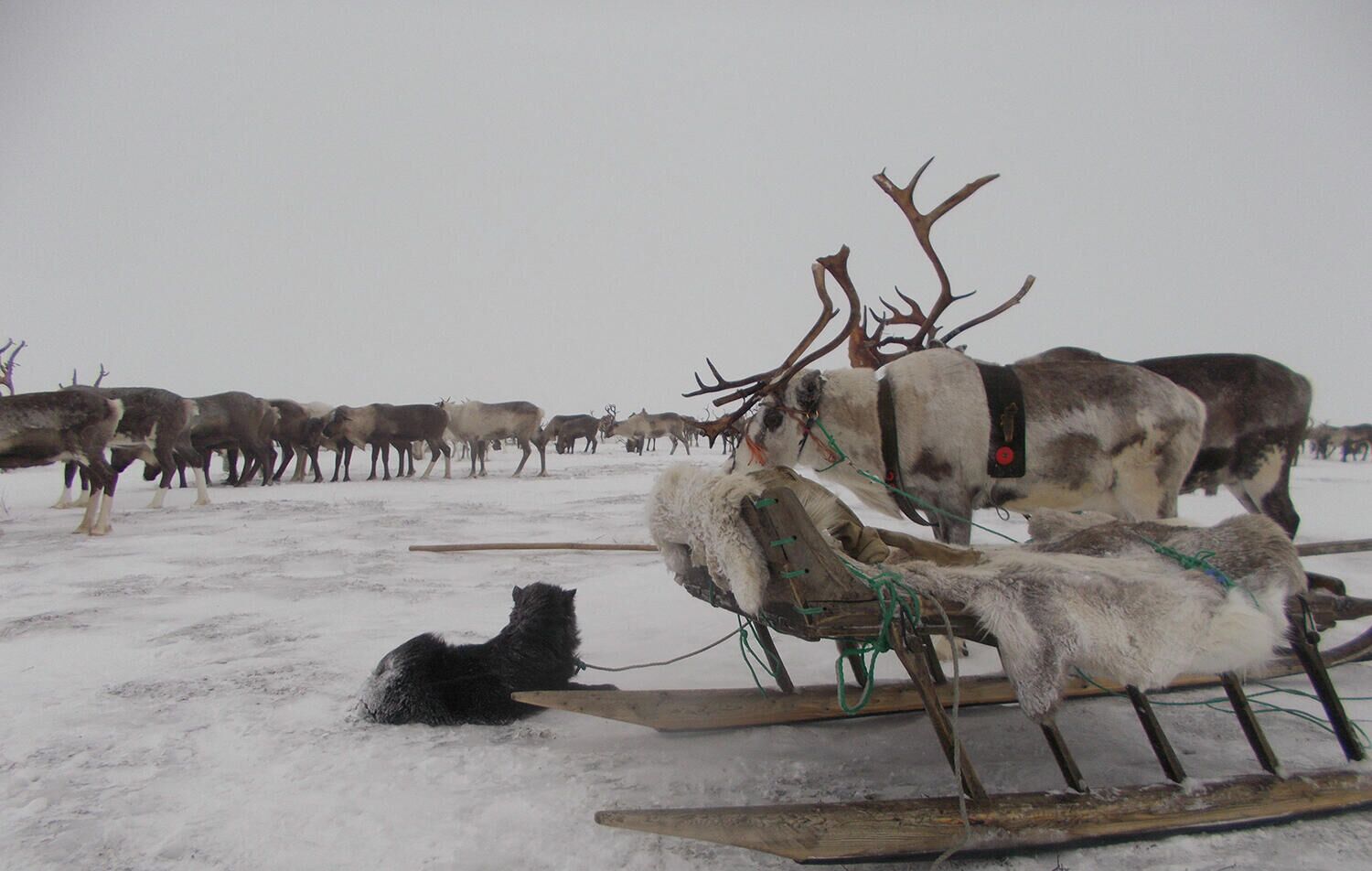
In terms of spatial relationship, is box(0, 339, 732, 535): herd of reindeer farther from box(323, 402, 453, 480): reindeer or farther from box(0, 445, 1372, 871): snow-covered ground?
box(0, 445, 1372, 871): snow-covered ground

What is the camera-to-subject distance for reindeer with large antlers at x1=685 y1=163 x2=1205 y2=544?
356 centimetres

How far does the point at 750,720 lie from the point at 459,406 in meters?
20.7

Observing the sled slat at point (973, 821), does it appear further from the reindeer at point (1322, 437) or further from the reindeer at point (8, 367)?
the reindeer at point (1322, 437)

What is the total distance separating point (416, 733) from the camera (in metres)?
2.63

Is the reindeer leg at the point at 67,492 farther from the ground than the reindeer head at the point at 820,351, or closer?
closer

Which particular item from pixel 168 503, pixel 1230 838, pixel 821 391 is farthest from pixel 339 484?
pixel 1230 838

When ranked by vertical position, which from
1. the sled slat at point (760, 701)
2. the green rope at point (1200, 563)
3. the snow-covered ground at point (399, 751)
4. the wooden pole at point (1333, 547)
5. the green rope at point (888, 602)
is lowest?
the snow-covered ground at point (399, 751)

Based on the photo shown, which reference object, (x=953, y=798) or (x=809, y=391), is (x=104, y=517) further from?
(x=953, y=798)

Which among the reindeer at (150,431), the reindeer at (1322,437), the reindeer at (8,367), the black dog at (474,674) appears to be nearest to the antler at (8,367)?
the reindeer at (8,367)

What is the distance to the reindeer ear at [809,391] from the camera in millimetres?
3764

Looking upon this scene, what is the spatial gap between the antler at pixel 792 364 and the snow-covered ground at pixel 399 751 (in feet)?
4.26

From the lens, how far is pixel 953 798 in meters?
1.73

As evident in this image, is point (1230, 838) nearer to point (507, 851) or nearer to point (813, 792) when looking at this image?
point (813, 792)

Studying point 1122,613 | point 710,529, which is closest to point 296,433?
point 710,529
